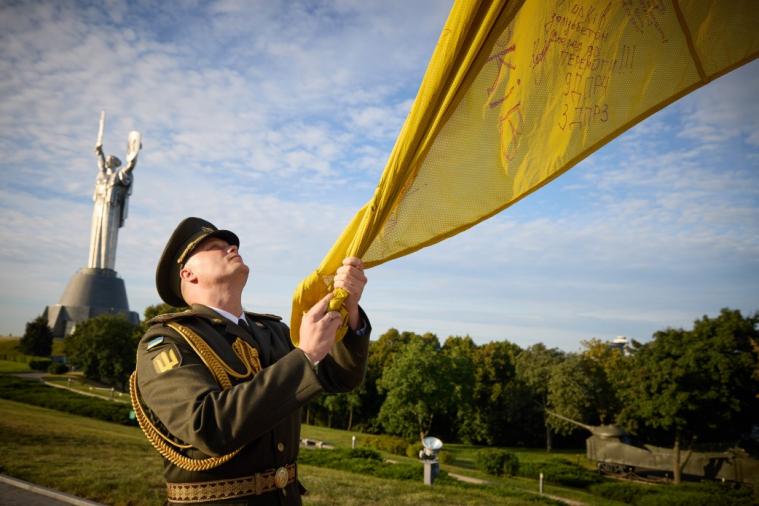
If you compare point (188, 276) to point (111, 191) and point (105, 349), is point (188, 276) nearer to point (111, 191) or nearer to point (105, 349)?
point (105, 349)

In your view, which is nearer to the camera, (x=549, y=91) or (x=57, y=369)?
(x=549, y=91)

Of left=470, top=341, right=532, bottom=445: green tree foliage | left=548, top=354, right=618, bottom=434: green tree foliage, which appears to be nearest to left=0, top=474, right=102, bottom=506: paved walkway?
left=470, top=341, right=532, bottom=445: green tree foliage

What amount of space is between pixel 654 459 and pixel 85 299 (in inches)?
2021

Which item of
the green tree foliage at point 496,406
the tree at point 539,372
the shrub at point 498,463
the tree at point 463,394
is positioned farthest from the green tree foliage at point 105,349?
the tree at point 539,372

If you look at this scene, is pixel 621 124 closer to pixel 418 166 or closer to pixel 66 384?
pixel 418 166

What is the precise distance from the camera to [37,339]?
49469 mm

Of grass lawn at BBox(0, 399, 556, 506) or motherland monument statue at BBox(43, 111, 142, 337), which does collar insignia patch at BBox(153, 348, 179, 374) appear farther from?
motherland monument statue at BBox(43, 111, 142, 337)

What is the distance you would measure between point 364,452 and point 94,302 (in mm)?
43525

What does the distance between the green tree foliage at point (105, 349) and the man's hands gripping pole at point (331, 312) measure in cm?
4191

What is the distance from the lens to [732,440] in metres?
27.4

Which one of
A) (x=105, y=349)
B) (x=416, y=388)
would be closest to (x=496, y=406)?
(x=416, y=388)

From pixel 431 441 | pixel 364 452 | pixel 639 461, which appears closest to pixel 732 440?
pixel 639 461

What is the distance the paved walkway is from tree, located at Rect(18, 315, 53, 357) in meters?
48.6

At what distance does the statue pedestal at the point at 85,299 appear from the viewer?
53031mm
